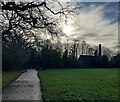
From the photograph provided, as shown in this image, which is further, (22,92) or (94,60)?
(94,60)

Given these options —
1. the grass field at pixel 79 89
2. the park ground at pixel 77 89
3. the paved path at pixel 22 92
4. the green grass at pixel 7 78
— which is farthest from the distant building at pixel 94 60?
the paved path at pixel 22 92

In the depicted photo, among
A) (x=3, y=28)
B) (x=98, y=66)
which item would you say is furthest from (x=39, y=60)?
(x=3, y=28)

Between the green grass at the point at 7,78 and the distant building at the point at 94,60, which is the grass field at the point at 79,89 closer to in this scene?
the green grass at the point at 7,78

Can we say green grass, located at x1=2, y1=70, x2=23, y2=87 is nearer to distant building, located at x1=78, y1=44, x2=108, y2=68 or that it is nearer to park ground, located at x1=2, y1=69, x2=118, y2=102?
park ground, located at x1=2, y1=69, x2=118, y2=102

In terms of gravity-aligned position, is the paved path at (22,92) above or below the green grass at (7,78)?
above

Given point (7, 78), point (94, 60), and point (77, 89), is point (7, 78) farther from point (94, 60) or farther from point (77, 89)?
point (94, 60)

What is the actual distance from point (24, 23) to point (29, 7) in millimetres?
1355

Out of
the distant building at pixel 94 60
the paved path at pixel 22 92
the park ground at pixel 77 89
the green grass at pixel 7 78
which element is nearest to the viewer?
the paved path at pixel 22 92

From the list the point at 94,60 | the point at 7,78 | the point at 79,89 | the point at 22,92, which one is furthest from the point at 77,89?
the point at 94,60

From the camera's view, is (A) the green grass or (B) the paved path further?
(A) the green grass

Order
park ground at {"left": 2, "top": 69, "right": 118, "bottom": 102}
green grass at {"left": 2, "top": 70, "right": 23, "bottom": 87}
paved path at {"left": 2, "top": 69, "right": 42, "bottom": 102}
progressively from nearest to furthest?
paved path at {"left": 2, "top": 69, "right": 42, "bottom": 102} → park ground at {"left": 2, "top": 69, "right": 118, "bottom": 102} → green grass at {"left": 2, "top": 70, "right": 23, "bottom": 87}

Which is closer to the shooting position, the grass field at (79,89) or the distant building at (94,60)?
the grass field at (79,89)

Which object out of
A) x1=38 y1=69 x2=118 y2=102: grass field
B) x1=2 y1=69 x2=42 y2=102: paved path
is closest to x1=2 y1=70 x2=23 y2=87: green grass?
x1=2 y1=69 x2=42 y2=102: paved path

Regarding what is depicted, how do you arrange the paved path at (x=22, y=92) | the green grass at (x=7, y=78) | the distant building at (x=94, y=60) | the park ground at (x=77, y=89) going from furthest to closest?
the distant building at (x=94, y=60) → the green grass at (x=7, y=78) → the park ground at (x=77, y=89) → the paved path at (x=22, y=92)
